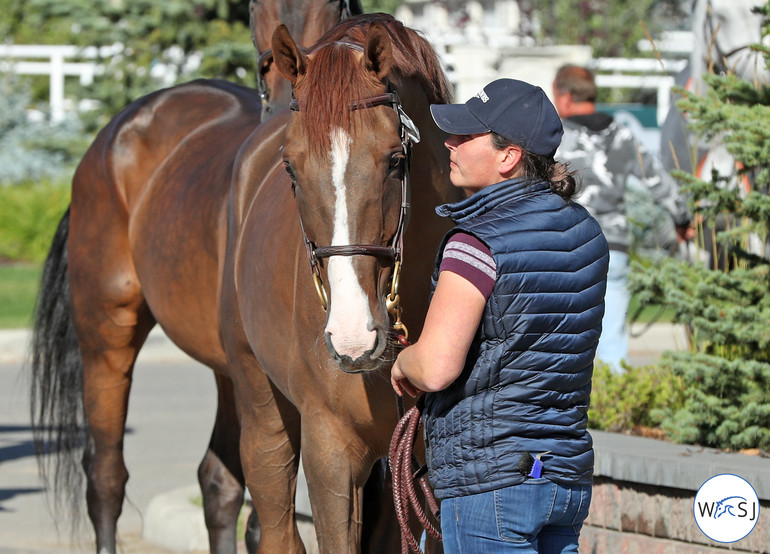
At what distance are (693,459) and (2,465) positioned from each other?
5117 mm

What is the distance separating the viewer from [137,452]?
8.19 m

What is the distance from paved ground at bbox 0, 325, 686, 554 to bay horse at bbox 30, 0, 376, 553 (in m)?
0.42

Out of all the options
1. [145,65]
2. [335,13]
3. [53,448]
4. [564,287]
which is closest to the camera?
[564,287]

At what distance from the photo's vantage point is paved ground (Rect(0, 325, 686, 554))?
6.11 metres

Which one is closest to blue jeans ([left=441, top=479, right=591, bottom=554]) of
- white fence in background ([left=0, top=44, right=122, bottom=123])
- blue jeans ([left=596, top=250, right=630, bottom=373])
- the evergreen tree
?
the evergreen tree

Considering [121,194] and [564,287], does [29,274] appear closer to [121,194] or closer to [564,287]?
[121,194]

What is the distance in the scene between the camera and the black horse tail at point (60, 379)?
6074mm

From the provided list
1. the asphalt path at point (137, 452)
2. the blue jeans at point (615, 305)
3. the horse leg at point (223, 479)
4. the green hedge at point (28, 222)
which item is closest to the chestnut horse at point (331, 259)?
the horse leg at point (223, 479)

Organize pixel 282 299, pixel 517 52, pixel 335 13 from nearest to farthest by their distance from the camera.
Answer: pixel 282 299
pixel 335 13
pixel 517 52

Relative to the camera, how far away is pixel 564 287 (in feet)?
9.14

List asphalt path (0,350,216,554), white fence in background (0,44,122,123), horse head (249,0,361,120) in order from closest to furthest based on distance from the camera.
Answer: horse head (249,0,361,120) → asphalt path (0,350,216,554) → white fence in background (0,44,122,123)

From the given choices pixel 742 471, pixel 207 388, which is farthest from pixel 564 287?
pixel 207 388

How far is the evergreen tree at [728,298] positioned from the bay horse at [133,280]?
5.47 ft

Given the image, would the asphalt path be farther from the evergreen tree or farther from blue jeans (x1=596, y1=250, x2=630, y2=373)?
blue jeans (x1=596, y1=250, x2=630, y2=373)
